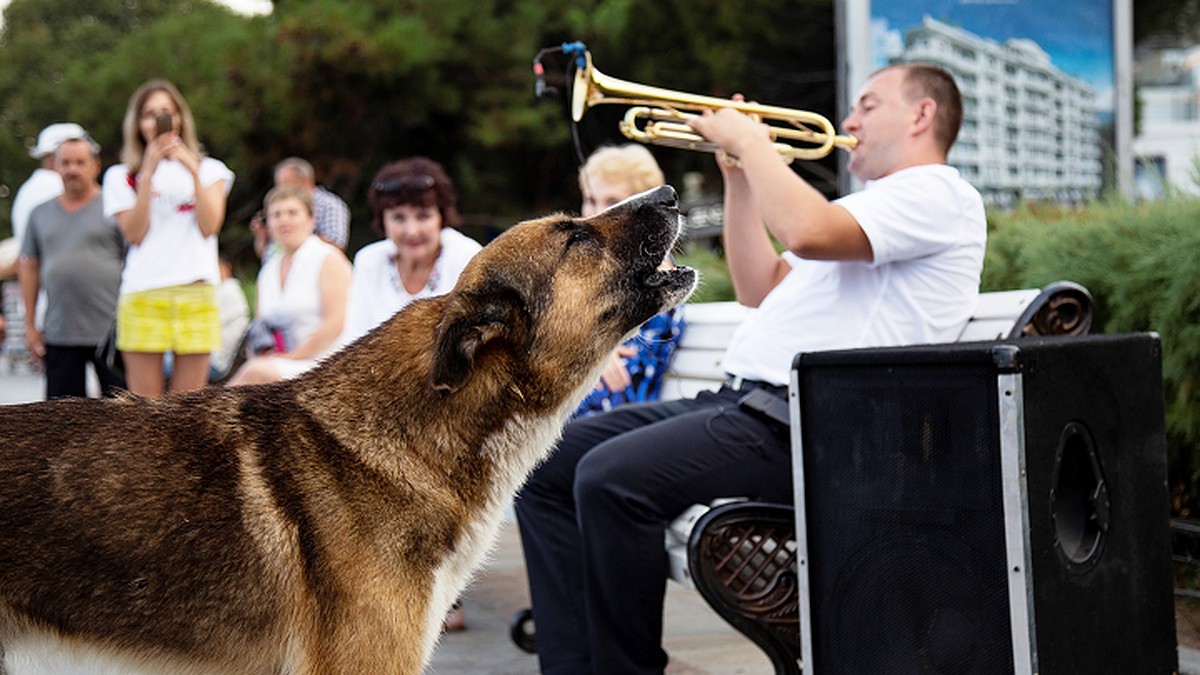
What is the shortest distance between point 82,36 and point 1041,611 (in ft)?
148

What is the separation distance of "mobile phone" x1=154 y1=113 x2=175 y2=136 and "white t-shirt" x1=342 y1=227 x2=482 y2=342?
1.67m

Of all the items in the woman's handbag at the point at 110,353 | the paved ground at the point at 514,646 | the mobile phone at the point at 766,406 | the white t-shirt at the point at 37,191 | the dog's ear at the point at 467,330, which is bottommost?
the paved ground at the point at 514,646

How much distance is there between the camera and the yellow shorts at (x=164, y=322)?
6930 mm

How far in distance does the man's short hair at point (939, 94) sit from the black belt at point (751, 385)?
0.97 metres

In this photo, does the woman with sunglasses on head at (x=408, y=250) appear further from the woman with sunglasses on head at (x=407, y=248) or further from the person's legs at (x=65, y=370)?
the person's legs at (x=65, y=370)

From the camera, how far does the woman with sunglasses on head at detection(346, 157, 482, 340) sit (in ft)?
18.6

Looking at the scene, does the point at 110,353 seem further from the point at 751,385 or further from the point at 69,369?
the point at 751,385

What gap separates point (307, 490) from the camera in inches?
108

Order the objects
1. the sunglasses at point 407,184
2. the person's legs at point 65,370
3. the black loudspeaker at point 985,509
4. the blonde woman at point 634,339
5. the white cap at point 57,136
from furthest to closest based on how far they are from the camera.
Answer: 1. the white cap at point 57,136
2. the person's legs at point 65,370
3. the sunglasses at point 407,184
4. the blonde woman at point 634,339
5. the black loudspeaker at point 985,509

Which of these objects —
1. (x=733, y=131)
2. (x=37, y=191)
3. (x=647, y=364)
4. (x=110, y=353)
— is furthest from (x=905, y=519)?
(x=37, y=191)

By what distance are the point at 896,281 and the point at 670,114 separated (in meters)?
0.88

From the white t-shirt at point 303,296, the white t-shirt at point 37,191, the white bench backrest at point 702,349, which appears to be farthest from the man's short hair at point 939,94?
the white t-shirt at point 37,191

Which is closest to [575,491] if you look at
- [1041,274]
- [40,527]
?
[40,527]

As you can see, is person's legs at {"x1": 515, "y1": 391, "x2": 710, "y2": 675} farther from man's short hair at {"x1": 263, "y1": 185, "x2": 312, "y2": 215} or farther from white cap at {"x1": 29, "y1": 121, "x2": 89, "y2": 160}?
white cap at {"x1": 29, "y1": 121, "x2": 89, "y2": 160}
